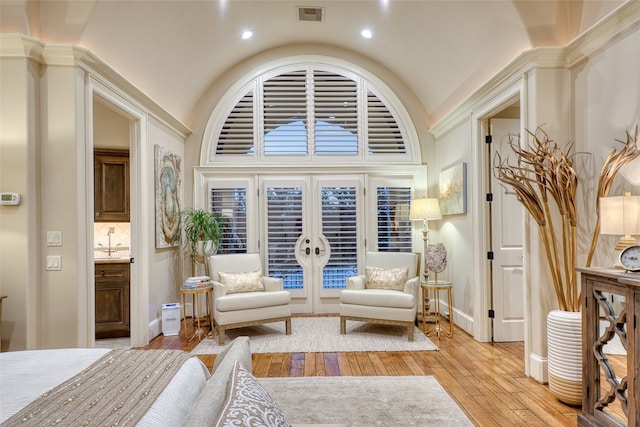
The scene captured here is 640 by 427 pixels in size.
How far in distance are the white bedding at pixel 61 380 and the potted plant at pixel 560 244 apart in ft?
8.27

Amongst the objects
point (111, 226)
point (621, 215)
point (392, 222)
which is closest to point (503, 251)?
point (392, 222)

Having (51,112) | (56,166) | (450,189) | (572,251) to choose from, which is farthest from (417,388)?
(51,112)

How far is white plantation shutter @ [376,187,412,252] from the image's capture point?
5363 millimetres

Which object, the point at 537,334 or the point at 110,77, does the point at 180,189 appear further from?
the point at 537,334

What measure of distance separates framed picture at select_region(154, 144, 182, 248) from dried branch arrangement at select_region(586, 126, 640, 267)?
4.24 meters

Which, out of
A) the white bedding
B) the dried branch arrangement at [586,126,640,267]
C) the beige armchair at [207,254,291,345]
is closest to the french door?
the beige armchair at [207,254,291,345]

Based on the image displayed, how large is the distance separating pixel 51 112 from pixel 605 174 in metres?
4.12

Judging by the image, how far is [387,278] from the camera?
14.7 ft

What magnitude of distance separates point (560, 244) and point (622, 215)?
37.6 inches

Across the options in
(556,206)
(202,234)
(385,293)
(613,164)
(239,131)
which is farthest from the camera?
(239,131)

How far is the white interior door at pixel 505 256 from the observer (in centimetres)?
404

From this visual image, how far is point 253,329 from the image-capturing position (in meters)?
4.57

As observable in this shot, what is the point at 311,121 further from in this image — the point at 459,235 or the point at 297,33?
the point at 459,235

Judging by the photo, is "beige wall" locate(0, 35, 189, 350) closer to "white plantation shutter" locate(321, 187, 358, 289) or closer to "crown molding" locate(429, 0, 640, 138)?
"white plantation shutter" locate(321, 187, 358, 289)
